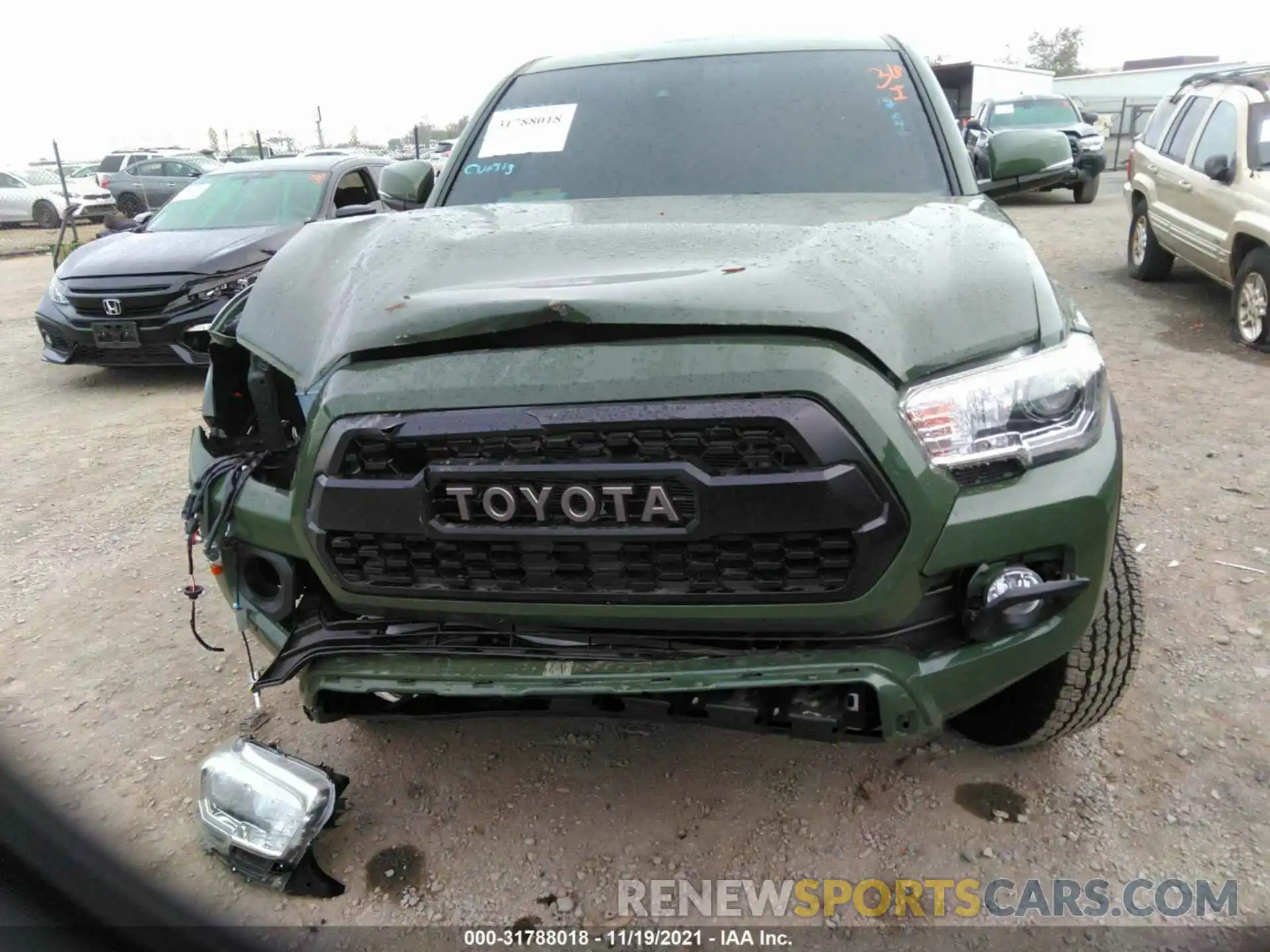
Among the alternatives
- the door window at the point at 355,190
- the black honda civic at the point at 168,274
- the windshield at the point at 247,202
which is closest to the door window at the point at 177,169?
the windshield at the point at 247,202

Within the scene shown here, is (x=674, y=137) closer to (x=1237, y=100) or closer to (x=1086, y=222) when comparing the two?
(x=1237, y=100)

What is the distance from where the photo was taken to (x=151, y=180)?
68.5 ft

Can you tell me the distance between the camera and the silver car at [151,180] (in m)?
20.4

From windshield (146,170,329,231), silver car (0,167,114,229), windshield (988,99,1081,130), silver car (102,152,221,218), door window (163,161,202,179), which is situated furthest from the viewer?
silver car (0,167,114,229)

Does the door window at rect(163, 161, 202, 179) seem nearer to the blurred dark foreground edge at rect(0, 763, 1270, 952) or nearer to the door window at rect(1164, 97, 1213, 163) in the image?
the door window at rect(1164, 97, 1213, 163)

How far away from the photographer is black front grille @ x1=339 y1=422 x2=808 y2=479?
1.73 meters

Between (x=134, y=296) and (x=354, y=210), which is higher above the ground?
(x=354, y=210)

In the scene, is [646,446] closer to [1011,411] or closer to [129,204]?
[1011,411]

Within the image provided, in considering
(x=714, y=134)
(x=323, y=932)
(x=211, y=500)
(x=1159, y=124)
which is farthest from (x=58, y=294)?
(x=1159, y=124)

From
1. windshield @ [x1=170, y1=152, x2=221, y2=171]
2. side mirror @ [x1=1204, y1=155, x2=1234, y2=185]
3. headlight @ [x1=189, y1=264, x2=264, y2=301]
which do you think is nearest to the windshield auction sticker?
headlight @ [x1=189, y1=264, x2=264, y2=301]

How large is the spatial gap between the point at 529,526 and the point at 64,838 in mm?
1248

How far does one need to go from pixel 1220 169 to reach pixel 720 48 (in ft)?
17.1

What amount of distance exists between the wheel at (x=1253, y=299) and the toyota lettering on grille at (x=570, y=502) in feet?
20.7

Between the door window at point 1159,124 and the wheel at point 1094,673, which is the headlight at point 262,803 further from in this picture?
the door window at point 1159,124
